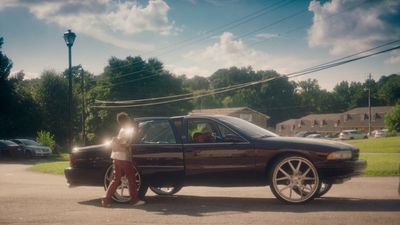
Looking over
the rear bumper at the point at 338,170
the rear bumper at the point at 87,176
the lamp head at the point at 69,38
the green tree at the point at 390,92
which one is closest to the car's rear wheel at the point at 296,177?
the rear bumper at the point at 338,170

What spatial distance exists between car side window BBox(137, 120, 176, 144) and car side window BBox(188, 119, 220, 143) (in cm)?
36

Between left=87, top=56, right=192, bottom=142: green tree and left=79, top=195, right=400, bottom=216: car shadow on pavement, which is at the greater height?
left=87, top=56, right=192, bottom=142: green tree

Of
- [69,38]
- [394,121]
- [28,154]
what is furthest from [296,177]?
[394,121]

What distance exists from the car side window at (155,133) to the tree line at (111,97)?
13.7 metres

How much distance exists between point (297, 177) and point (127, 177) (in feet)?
9.60

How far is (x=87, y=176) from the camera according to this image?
8.05m

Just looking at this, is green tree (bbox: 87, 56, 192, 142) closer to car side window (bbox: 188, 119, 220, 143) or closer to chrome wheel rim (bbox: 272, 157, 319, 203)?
car side window (bbox: 188, 119, 220, 143)

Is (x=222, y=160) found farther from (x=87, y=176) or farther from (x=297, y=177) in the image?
(x=87, y=176)

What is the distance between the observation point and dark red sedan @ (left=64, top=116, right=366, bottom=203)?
6859 mm

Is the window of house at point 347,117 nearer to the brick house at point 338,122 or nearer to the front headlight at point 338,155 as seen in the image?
the brick house at point 338,122

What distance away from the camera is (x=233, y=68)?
13625 cm

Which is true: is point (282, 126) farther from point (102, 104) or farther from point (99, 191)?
point (99, 191)

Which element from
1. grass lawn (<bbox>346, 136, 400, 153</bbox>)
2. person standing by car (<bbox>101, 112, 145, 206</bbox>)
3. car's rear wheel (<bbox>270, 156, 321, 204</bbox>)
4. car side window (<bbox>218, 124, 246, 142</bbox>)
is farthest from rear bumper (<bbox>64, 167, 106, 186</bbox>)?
grass lawn (<bbox>346, 136, 400, 153</bbox>)

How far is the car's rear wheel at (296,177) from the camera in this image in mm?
6867
